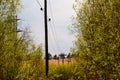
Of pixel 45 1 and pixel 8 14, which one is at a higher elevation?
pixel 45 1

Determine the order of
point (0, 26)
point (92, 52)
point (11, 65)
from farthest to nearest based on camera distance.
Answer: point (92, 52) → point (11, 65) → point (0, 26)

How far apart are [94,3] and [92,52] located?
3.03 metres

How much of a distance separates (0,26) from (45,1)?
15268 millimetres

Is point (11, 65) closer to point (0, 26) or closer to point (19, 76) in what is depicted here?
point (19, 76)

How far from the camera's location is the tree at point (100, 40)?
1805 centimetres

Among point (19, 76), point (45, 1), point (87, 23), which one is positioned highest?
point (45, 1)

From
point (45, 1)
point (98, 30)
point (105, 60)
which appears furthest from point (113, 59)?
point (45, 1)

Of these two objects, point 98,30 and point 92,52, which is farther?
point 92,52

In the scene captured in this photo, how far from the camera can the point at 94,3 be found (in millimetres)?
22344

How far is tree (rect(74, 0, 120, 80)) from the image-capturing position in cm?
1805

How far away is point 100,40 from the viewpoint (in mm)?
18609

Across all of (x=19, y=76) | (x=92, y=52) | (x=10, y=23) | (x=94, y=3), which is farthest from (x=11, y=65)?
(x=94, y=3)

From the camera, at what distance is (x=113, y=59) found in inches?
703

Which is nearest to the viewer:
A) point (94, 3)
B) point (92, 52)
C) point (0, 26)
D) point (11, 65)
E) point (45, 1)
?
point (0, 26)
